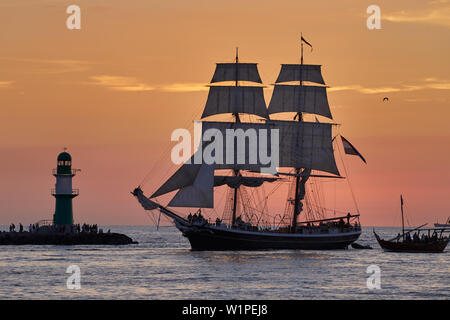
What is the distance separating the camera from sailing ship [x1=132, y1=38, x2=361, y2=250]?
320 feet

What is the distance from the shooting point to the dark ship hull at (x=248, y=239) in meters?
100

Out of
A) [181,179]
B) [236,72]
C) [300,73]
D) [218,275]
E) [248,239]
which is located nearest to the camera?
[218,275]

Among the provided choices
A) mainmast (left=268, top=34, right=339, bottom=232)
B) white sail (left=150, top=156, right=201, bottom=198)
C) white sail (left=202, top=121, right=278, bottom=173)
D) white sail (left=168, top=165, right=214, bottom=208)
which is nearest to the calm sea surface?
white sail (left=168, top=165, right=214, bottom=208)

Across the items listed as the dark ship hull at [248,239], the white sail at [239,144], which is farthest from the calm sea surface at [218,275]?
the white sail at [239,144]

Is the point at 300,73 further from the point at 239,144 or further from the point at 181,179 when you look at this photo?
the point at 181,179

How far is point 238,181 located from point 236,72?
12.9 metres

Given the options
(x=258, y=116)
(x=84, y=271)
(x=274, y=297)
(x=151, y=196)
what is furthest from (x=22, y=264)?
(x=258, y=116)

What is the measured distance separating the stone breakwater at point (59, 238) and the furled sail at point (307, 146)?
25208mm

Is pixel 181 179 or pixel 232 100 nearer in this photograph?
pixel 181 179

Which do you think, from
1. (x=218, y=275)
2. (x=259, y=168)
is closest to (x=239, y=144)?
(x=259, y=168)

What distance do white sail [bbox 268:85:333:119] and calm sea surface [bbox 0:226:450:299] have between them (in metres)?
21.9

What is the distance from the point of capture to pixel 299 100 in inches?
4545

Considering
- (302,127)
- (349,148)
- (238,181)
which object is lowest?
(238,181)

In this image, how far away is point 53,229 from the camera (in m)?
115
